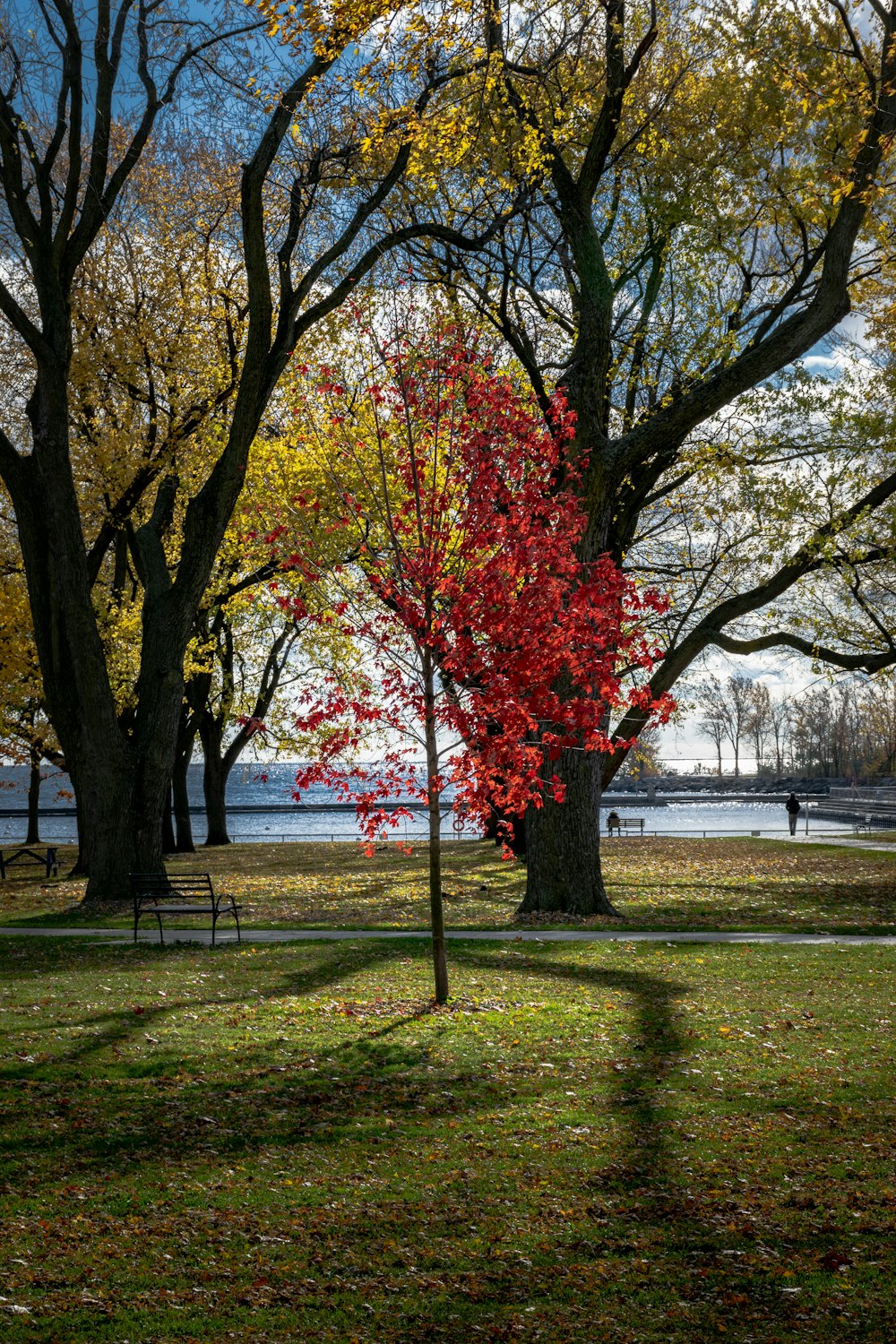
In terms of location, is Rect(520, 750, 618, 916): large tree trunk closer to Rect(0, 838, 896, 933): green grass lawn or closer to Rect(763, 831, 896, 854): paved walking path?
Rect(0, 838, 896, 933): green grass lawn

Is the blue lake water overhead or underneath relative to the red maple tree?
underneath

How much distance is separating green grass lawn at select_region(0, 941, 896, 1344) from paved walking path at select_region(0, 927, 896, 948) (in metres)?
3.24

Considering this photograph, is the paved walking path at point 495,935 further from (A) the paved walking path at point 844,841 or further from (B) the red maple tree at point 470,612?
(A) the paved walking path at point 844,841

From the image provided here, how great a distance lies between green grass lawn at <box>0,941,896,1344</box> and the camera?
4434 mm

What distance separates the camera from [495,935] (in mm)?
14852

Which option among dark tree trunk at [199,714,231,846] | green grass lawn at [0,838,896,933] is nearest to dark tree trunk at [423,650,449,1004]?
green grass lawn at [0,838,896,933]

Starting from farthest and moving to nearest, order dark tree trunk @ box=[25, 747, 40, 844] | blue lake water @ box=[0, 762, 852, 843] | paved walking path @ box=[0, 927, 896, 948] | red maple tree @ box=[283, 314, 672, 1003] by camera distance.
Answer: blue lake water @ box=[0, 762, 852, 843] → dark tree trunk @ box=[25, 747, 40, 844] → paved walking path @ box=[0, 927, 896, 948] → red maple tree @ box=[283, 314, 672, 1003]

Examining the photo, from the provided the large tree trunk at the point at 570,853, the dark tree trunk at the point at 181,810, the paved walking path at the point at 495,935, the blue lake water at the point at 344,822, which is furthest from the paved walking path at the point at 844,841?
the dark tree trunk at the point at 181,810

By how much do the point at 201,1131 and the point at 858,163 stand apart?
41.5 ft

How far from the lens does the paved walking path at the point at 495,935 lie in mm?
14289

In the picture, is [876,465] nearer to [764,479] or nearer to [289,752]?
[764,479]

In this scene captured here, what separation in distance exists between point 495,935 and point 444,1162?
877 cm

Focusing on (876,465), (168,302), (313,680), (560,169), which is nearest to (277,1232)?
(560,169)

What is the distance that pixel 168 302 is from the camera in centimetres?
2183
